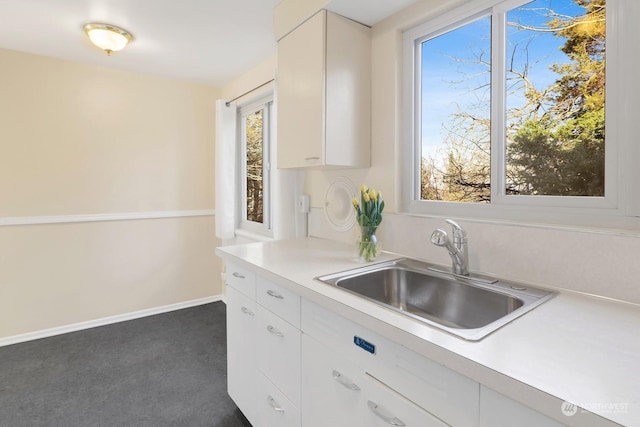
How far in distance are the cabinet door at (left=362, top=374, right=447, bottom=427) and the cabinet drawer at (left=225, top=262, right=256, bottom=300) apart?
744 millimetres

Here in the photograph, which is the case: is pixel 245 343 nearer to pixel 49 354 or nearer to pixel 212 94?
pixel 49 354

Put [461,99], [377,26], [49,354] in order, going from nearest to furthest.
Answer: [461,99] < [377,26] < [49,354]

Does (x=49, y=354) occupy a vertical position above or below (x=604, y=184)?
below

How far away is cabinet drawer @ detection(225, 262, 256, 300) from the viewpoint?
1517mm

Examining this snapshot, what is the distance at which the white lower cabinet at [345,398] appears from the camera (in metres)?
0.83

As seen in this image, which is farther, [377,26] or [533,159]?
[377,26]

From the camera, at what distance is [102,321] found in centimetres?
289

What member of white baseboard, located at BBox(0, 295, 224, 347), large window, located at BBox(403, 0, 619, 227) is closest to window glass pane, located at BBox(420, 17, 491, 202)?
large window, located at BBox(403, 0, 619, 227)

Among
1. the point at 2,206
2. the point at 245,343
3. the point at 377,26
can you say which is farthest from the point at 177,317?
the point at 377,26

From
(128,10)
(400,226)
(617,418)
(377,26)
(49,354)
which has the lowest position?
(49,354)

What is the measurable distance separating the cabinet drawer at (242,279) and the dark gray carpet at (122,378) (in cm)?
72

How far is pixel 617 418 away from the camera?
1.62ft

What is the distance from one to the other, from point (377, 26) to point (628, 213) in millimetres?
1409

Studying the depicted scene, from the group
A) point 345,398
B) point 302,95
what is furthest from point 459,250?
point 302,95
